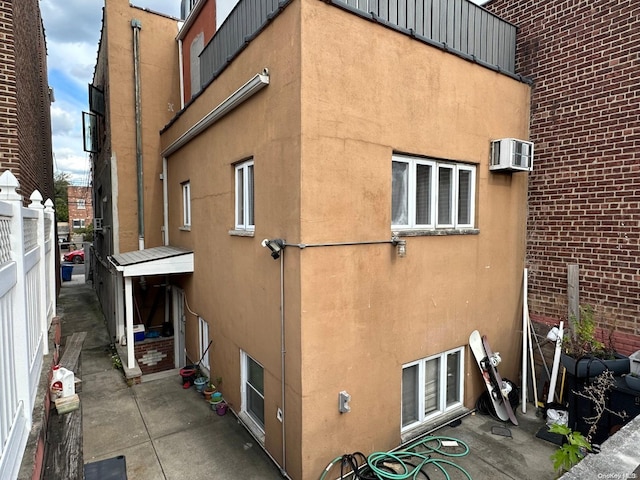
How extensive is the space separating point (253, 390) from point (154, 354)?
476 centimetres

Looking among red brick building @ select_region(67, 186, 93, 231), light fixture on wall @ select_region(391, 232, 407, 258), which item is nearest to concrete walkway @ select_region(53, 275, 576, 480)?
light fixture on wall @ select_region(391, 232, 407, 258)

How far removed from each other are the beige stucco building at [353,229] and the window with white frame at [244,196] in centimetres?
3

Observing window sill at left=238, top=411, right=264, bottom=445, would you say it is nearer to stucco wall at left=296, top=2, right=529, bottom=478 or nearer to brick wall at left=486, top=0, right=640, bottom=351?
stucco wall at left=296, top=2, right=529, bottom=478

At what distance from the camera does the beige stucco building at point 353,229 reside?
13.1ft

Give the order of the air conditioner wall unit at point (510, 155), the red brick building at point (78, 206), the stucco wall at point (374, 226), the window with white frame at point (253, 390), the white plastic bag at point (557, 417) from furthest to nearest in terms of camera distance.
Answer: the red brick building at point (78, 206), the air conditioner wall unit at point (510, 155), the white plastic bag at point (557, 417), the window with white frame at point (253, 390), the stucco wall at point (374, 226)

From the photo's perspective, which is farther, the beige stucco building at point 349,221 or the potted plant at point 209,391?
the potted plant at point 209,391

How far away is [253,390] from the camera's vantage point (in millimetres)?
5434

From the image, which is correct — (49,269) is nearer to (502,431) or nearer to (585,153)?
(502,431)

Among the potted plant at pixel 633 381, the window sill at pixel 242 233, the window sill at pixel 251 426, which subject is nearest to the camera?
the potted plant at pixel 633 381

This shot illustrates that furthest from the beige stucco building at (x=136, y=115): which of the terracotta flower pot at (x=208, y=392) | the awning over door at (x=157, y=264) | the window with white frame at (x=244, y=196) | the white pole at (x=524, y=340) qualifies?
the white pole at (x=524, y=340)

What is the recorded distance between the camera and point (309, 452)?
13.2 ft

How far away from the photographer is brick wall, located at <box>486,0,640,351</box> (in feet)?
17.4

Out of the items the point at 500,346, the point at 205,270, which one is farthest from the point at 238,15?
the point at 500,346

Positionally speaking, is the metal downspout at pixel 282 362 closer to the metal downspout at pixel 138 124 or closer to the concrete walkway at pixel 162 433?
the concrete walkway at pixel 162 433
